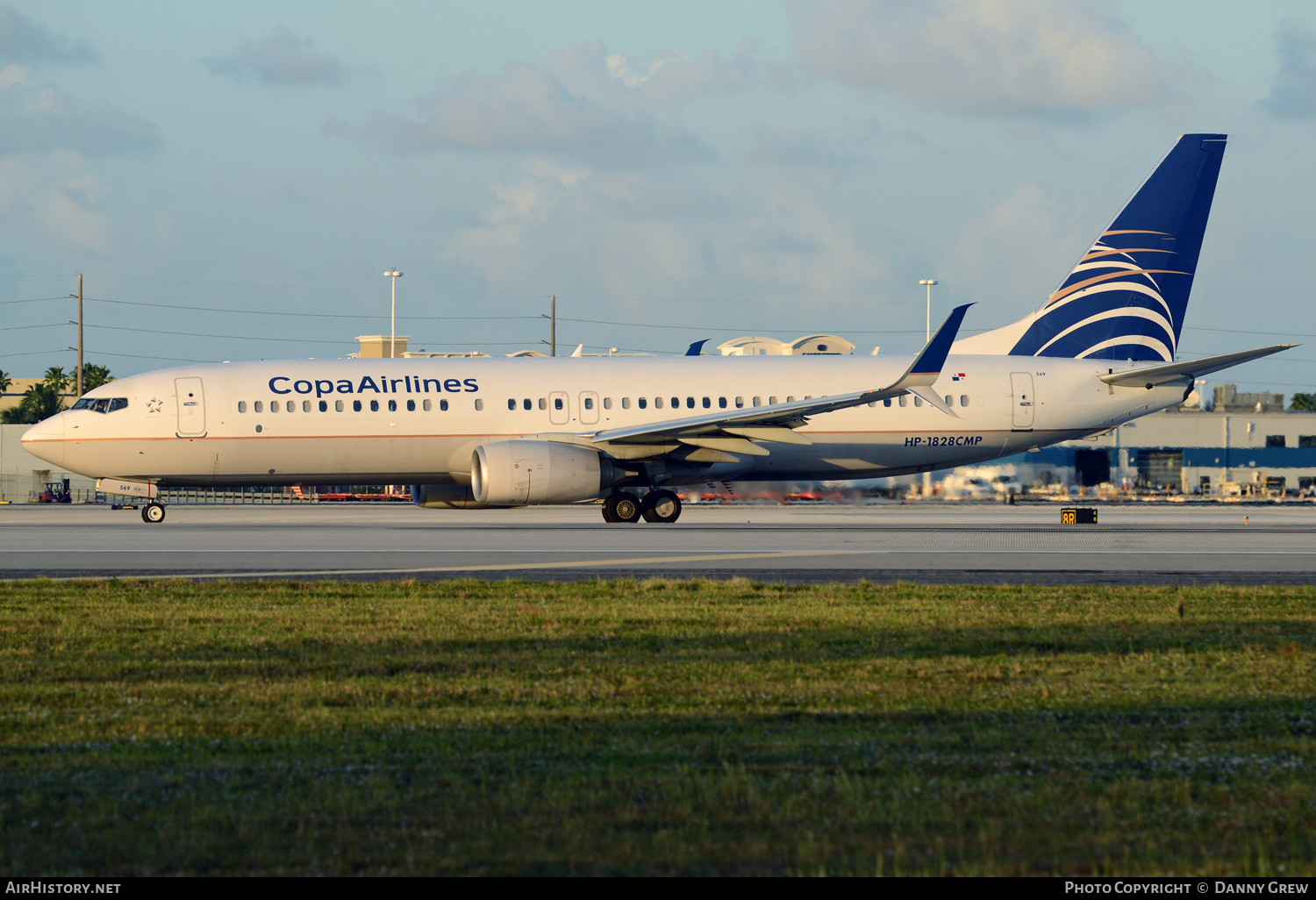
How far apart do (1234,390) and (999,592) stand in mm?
74504

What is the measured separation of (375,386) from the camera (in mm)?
29953

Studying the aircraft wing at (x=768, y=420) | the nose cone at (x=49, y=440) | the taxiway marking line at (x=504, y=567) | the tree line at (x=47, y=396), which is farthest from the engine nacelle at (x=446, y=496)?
the tree line at (x=47, y=396)

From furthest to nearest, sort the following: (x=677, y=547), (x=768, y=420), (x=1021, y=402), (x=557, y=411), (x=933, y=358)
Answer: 1. (x=1021, y=402)
2. (x=557, y=411)
3. (x=768, y=420)
4. (x=933, y=358)
5. (x=677, y=547)

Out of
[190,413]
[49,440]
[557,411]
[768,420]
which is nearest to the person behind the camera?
[768,420]

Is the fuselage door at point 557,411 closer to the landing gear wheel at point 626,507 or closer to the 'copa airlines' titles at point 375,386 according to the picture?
the 'copa airlines' titles at point 375,386

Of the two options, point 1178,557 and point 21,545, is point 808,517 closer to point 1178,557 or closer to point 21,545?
point 1178,557

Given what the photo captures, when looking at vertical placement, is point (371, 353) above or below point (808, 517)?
above

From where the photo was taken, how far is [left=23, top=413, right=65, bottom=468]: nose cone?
29797 millimetres

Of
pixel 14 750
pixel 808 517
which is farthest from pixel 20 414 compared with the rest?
pixel 14 750

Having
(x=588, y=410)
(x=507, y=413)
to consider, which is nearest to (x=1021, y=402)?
(x=588, y=410)

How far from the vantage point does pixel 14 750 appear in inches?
254

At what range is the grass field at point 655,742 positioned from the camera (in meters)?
4.77

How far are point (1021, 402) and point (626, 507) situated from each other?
10.5 metres

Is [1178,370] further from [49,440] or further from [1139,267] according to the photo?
[49,440]
